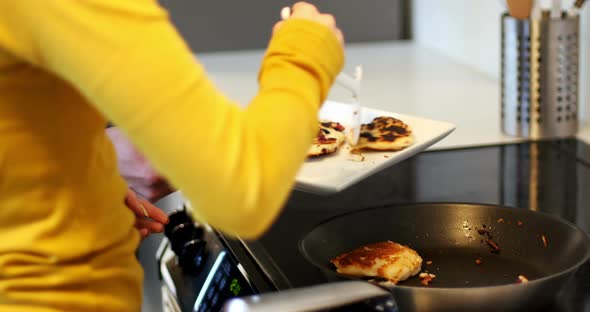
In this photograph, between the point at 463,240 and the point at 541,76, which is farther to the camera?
the point at 541,76

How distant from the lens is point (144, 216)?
110cm

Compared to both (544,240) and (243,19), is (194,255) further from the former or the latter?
(243,19)

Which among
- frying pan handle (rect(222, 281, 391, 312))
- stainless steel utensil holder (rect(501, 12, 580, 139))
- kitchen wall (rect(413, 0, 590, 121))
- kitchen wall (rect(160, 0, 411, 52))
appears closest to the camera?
frying pan handle (rect(222, 281, 391, 312))

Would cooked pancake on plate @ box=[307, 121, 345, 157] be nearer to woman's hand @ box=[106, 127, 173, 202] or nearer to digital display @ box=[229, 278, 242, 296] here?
digital display @ box=[229, 278, 242, 296]

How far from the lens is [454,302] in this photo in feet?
2.82

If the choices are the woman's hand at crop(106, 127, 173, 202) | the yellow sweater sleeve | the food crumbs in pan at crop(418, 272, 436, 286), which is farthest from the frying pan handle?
the woman's hand at crop(106, 127, 173, 202)

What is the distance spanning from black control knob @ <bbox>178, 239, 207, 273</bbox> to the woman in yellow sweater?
0.40m

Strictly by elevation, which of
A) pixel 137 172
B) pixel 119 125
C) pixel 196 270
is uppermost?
pixel 119 125

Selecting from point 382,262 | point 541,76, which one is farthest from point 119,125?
point 541,76

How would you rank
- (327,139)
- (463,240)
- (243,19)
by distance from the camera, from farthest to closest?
(243,19), (327,139), (463,240)

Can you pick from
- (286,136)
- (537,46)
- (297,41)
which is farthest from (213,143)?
(537,46)

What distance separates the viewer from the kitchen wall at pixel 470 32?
1.66 m

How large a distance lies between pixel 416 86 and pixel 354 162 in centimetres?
83

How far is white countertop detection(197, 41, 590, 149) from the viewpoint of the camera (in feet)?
5.49
